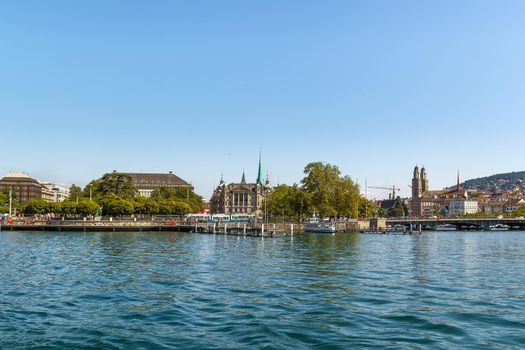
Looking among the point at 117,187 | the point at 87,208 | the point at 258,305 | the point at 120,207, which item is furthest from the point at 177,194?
the point at 258,305

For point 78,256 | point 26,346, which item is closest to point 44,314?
point 26,346

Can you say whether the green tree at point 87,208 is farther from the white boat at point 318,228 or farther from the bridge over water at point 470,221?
the bridge over water at point 470,221

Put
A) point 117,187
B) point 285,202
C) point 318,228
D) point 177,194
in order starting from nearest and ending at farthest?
point 318,228
point 285,202
point 117,187
point 177,194

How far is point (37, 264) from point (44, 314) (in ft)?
66.4

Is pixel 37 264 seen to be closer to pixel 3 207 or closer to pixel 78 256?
pixel 78 256

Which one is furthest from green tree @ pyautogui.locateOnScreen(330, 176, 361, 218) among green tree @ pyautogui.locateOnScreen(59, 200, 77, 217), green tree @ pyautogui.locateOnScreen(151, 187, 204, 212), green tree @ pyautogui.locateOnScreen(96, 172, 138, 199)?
green tree @ pyautogui.locateOnScreen(151, 187, 204, 212)

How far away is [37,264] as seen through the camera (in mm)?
39812

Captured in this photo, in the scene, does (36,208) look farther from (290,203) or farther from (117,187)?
(290,203)

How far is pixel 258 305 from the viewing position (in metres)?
23.4

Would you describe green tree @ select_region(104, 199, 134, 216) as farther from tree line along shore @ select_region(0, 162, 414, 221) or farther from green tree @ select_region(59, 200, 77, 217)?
green tree @ select_region(59, 200, 77, 217)

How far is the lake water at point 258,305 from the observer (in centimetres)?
1777

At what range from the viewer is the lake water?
17.8 metres

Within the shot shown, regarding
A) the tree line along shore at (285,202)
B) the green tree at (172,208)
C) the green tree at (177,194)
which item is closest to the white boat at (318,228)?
the tree line along shore at (285,202)

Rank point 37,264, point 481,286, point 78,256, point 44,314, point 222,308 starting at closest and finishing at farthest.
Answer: point 44,314, point 222,308, point 481,286, point 37,264, point 78,256
